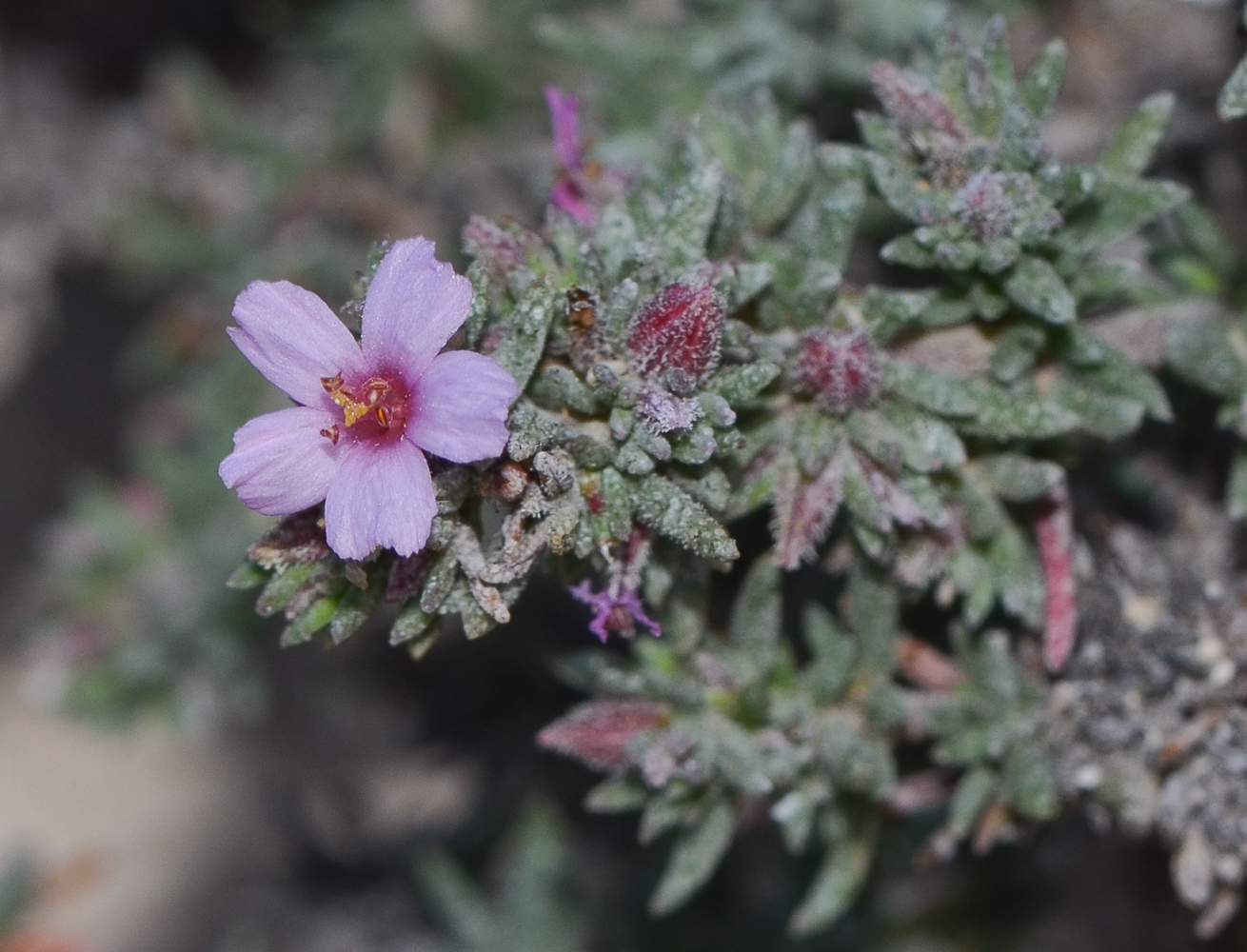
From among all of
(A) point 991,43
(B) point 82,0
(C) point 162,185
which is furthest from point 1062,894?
(B) point 82,0

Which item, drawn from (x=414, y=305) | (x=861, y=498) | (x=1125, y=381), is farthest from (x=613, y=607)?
(x=1125, y=381)

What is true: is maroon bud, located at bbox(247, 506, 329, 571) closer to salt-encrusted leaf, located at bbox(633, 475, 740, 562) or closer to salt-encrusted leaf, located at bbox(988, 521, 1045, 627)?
salt-encrusted leaf, located at bbox(633, 475, 740, 562)

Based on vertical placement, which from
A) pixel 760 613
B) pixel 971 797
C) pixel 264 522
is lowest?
pixel 971 797

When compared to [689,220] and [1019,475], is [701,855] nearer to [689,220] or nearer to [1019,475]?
[1019,475]

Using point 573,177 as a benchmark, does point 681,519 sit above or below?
below

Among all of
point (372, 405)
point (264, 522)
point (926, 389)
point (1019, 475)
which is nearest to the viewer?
point (372, 405)

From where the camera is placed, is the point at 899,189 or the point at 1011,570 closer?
the point at 899,189

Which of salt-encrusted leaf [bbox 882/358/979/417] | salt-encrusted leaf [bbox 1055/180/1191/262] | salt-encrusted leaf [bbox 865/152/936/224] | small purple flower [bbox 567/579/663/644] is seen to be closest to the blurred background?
salt-encrusted leaf [bbox 1055/180/1191/262]

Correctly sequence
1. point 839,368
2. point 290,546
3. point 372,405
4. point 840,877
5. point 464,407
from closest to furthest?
point 464,407, point 372,405, point 290,546, point 839,368, point 840,877
